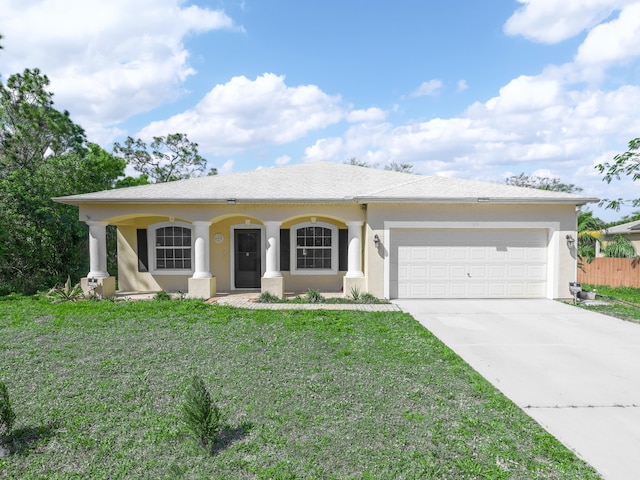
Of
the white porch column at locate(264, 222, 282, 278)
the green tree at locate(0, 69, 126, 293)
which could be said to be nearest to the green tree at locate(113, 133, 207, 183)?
the green tree at locate(0, 69, 126, 293)

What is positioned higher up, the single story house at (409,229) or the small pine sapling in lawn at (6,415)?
the single story house at (409,229)

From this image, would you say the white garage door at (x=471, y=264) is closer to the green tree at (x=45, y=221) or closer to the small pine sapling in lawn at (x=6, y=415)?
the small pine sapling in lawn at (x=6, y=415)

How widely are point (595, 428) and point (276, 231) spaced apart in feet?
28.7

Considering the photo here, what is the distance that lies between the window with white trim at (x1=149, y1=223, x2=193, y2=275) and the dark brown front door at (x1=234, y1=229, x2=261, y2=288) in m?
1.60

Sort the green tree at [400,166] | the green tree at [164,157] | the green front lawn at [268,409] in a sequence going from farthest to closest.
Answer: the green tree at [400,166] < the green tree at [164,157] < the green front lawn at [268,409]

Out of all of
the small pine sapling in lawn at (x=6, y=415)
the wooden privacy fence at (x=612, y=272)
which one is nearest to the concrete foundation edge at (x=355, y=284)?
the small pine sapling in lawn at (x=6, y=415)

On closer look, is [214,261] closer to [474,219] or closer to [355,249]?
[355,249]

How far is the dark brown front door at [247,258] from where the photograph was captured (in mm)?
12398

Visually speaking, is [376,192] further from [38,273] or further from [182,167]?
[182,167]

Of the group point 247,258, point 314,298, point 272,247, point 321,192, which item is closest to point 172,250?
point 247,258

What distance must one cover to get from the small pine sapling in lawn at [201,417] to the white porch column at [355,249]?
772cm

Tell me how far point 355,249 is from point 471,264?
11.9 feet

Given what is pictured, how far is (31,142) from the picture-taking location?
61.4ft

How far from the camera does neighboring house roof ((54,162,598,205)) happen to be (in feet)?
33.9
